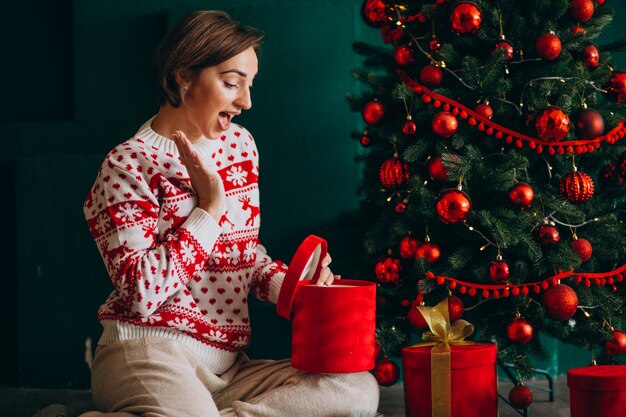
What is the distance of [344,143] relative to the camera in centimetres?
230

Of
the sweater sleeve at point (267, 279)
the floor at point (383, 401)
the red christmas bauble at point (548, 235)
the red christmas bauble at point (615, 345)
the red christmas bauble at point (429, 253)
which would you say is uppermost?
the red christmas bauble at point (548, 235)

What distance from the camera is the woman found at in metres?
1.55

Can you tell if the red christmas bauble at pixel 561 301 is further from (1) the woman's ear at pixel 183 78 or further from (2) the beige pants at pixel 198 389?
(1) the woman's ear at pixel 183 78

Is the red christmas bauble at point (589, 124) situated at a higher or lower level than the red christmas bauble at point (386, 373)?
higher

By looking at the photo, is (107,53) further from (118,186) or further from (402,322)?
(402,322)

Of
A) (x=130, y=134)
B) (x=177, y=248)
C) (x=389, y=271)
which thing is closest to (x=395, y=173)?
(x=389, y=271)

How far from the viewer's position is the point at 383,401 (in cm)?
214

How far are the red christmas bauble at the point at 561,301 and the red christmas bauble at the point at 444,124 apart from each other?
16.5 inches

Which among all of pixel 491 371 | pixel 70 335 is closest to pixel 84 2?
pixel 70 335

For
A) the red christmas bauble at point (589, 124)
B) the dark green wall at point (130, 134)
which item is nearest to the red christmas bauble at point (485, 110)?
the red christmas bauble at point (589, 124)

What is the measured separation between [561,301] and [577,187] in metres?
0.26

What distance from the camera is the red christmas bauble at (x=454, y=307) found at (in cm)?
174

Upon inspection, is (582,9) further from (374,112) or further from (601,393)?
(601,393)

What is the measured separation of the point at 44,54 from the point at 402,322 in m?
1.46
